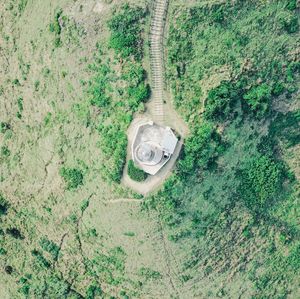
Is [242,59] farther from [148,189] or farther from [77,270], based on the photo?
[77,270]

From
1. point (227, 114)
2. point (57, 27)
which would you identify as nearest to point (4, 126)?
point (57, 27)

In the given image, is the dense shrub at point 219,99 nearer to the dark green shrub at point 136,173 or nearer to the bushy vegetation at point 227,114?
the bushy vegetation at point 227,114

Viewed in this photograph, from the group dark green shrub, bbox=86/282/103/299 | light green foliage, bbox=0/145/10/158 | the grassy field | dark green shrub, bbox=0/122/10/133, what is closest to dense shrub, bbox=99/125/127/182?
the grassy field

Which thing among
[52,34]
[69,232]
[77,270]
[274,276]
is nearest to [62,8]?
[52,34]

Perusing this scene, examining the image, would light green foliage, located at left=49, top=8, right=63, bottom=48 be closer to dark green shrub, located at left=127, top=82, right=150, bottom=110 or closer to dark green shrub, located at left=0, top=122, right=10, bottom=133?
→ dark green shrub, located at left=127, top=82, right=150, bottom=110

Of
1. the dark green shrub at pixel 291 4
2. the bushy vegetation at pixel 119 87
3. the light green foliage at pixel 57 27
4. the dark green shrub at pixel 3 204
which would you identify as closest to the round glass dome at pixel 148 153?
the bushy vegetation at pixel 119 87

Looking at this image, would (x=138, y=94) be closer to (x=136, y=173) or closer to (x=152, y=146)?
(x=152, y=146)
